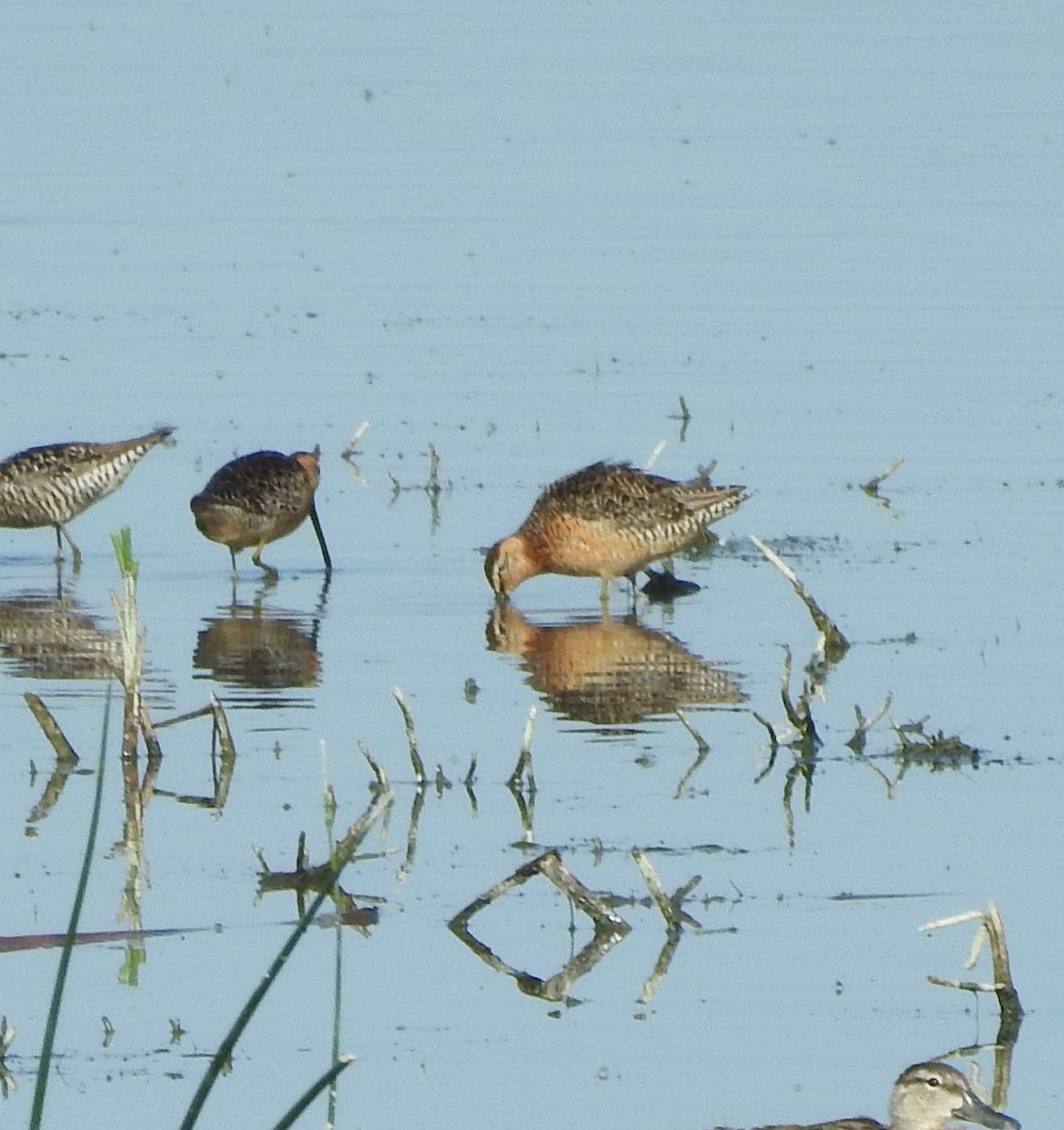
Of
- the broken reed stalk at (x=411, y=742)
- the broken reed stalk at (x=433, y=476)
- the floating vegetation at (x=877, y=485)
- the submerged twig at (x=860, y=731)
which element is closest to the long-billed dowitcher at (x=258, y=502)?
the broken reed stalk at (x=433, y=476)

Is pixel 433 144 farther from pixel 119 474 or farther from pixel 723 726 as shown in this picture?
pixel 723 726

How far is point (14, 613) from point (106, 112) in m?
15.1

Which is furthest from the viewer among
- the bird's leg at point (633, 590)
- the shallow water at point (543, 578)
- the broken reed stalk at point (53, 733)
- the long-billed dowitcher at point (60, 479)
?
the long-billed dowitcher at point (60, 479)

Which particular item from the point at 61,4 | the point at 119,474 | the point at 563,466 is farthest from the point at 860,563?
the point at 61,4

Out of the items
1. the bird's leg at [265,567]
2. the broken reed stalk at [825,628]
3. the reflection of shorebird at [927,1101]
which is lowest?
the reflection of shorebird at [927,1101]

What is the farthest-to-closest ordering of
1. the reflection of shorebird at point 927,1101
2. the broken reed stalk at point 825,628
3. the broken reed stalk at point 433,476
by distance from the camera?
the broken reed stalk at point 433,476 < the broken reed stalk at point 825,628 < the reflection of shorebird at point 927,1101

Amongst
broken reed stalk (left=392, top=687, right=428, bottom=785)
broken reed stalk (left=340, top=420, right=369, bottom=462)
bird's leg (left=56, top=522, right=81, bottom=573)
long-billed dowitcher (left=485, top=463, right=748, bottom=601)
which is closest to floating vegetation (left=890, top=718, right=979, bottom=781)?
broken reed stalk (left=392, top=687, right=428, bottom=785)

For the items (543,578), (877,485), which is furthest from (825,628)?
(877,485)

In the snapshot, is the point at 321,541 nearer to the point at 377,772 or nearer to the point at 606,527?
the point at 606,527

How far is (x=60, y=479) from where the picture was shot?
1390 centimetres

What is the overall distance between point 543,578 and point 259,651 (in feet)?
8.37

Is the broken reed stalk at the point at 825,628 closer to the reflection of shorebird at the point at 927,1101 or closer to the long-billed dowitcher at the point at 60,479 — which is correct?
the long-billed dowitcher at the point at 60,479

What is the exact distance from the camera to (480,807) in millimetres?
9367

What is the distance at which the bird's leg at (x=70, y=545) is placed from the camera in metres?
13.9
